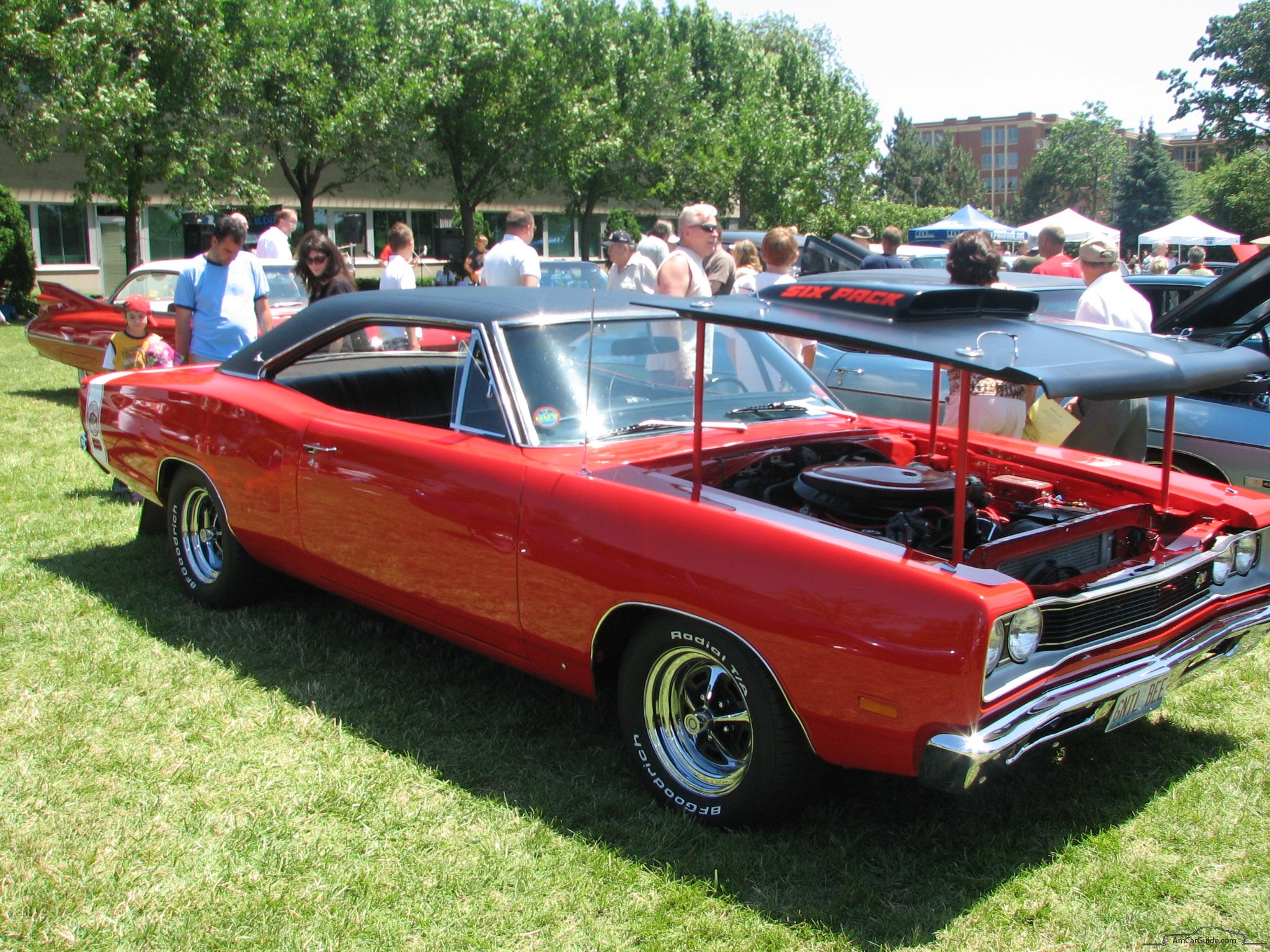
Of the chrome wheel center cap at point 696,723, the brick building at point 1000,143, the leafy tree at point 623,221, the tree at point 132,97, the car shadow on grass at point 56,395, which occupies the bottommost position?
the chrome wheel center cap at point 696,723

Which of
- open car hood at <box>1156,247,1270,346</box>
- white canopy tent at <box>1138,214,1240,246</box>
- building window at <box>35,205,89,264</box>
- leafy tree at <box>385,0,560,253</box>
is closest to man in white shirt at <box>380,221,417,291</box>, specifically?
open car hood at <box>1156,247,1270,346</box>

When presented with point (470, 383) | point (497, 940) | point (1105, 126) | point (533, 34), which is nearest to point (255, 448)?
point (470, 383)

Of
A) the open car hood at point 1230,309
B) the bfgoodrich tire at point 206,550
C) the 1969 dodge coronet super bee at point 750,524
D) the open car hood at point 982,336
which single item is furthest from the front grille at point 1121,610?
the bfgoodrich tire at point 206,550

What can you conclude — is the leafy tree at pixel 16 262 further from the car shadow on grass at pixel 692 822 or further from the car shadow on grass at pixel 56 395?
the car shadow on grass at pixel 692 822

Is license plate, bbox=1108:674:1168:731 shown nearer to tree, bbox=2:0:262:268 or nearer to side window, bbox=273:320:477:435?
side window, bbox=273:320:477:435

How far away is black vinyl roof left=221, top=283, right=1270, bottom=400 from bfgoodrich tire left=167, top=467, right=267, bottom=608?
1.61 m

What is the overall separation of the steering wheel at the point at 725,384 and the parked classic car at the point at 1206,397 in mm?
1723

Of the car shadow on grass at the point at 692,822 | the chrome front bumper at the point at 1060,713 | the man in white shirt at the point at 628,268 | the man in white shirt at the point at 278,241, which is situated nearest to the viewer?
the chrome front bumper at the point at 1060,713

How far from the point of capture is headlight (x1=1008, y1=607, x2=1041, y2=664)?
274 centimetres

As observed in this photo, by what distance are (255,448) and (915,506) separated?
8.45 ft

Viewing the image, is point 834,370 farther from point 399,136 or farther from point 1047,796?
point 399,136

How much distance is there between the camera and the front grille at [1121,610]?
2.96 metres

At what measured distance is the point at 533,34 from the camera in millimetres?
25766

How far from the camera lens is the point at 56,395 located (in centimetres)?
1120
